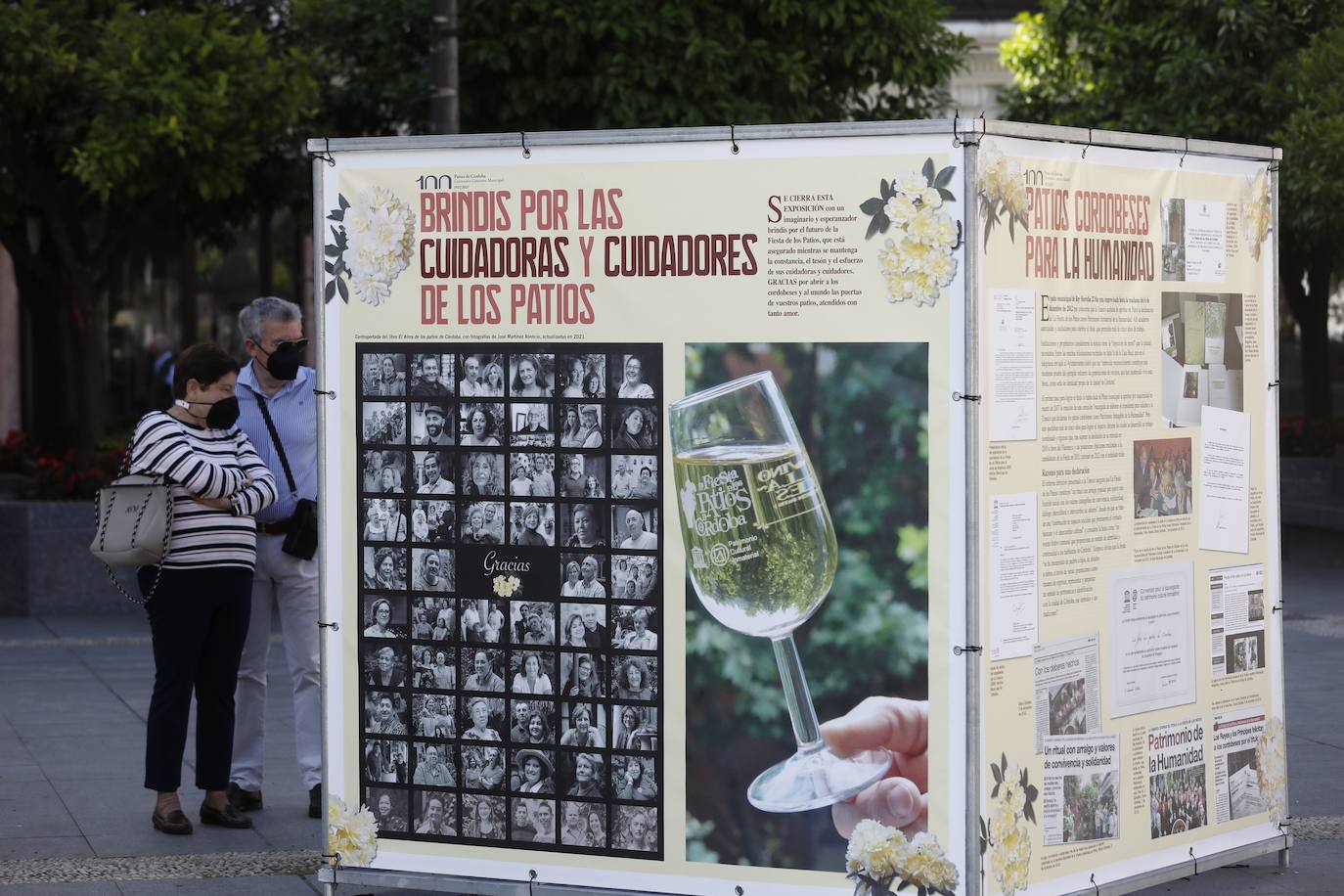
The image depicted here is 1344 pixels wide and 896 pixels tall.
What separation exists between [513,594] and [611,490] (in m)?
0.43

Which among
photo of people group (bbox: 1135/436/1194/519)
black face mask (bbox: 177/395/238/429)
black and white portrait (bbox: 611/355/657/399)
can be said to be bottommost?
photo of people group (bbox: 1135/436/1194/519)

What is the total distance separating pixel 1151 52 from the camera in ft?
54.6

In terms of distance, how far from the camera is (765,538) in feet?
16.2

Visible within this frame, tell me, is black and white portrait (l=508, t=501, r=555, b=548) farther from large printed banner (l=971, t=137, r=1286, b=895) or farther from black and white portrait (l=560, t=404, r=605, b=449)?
large printed banner (l=971, t=137, r=1286, b=895)

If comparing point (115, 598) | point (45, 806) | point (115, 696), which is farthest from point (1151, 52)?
point (45, 806)

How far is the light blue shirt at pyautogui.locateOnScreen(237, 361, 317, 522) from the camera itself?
680cm

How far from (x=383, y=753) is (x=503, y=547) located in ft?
2.40

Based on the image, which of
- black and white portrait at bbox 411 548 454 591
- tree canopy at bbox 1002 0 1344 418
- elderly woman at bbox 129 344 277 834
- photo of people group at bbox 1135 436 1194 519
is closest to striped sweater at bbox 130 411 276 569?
elderly woman at bbox 129 344 277 834

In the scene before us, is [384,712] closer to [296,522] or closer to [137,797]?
[296,522]

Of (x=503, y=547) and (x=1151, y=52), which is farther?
(x=1151, y=52)

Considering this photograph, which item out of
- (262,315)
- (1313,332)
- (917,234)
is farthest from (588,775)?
(1313,332)

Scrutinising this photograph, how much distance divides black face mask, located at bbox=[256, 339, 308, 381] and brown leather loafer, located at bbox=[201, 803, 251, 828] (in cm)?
156

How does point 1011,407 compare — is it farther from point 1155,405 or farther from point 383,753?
point 383,753

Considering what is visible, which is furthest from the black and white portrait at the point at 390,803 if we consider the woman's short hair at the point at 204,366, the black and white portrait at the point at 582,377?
the woman's short hair at the point at 204,366
